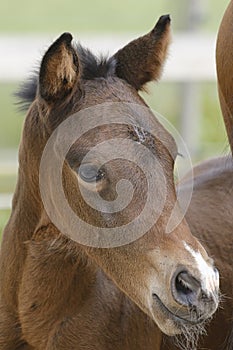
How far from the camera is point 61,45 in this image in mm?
3561

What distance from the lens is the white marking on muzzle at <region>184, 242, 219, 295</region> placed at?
10.9 ft

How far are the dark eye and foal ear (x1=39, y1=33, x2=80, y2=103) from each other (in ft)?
1.07

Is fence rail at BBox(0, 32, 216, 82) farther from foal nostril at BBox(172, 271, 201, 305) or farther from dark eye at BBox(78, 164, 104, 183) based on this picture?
foal nostril at BBox(172, 271, 201, 305)

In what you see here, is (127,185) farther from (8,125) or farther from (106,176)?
(8,125)

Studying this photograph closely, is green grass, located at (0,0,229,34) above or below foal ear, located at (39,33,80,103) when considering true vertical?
below

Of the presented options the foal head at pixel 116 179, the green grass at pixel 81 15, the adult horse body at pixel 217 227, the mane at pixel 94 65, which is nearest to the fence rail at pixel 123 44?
the green grass at pixel 81 15

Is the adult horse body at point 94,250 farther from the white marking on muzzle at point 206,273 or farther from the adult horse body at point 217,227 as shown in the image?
the adult horse body at point 217,227

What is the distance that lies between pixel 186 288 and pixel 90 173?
0.55 m

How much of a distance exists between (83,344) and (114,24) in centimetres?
598

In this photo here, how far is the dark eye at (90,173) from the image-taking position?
3525 mm

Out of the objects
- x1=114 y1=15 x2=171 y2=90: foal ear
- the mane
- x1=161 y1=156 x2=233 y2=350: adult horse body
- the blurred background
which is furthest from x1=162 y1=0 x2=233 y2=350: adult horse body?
the blurred background

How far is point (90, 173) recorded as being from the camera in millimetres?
3543

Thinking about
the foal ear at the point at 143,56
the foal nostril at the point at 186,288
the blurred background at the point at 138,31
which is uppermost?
the foal ear at the point at 143,56

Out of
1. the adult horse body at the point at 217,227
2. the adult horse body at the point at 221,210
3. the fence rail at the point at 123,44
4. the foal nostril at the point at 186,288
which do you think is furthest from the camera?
the fence rail at the point at 123,44
